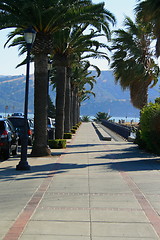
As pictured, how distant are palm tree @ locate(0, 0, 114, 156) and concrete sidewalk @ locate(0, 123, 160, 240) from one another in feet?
13.6

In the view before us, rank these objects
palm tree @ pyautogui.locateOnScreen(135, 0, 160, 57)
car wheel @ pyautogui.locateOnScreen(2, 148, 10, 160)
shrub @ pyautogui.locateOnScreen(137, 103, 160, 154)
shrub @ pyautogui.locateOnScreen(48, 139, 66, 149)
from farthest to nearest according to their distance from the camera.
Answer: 1. shrub @ pyautogui.locateOnScreen(48, 139, 66, 149)
2. palm tree @ pyautogui.locateOnScreen(135, 0, 160, 57)
3. car wheel @ pyautogui.locateOnScreen(2, 148, 10, 160)
4. shrub @ pyautogui.locateOnScreen(137, 103, 160, 154)

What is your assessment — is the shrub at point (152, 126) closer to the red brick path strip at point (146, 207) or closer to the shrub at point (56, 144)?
the shrub at point (56, 144)

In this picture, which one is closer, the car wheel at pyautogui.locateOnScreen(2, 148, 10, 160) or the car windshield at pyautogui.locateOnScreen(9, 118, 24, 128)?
the car wheel at pyautogui.locateOnScreen(2, 148, 10, 160)

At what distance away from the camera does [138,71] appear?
2642 centimetres

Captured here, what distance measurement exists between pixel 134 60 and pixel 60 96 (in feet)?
19.1

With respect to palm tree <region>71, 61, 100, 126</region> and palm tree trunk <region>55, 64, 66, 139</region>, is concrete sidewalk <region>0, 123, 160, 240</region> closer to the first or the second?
palm tree trunk <region>55, 64, 66, 139</region>

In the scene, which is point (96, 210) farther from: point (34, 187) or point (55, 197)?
point (34, 187)

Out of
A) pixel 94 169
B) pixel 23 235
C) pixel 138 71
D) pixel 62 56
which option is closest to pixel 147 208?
pixel 23 235

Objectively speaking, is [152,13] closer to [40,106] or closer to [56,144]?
[40,106]

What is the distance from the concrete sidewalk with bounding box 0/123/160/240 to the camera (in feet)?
19.7

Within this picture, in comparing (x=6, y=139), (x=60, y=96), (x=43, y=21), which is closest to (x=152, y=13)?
(x=43, y=21)

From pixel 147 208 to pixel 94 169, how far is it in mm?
5656

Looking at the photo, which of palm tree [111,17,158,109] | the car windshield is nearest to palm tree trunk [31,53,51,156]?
the car windshield

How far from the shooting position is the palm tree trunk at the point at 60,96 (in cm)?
2473
